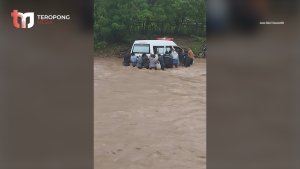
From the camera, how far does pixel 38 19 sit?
2.82 meters

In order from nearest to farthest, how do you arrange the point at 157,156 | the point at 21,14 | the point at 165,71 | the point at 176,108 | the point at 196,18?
the point at 21,14
the point at 157,156
the point at 176,108
the point at 165,71
the point at 196,18

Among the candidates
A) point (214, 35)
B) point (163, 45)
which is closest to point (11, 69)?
point (214, 35)

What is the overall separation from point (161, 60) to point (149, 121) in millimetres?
7491

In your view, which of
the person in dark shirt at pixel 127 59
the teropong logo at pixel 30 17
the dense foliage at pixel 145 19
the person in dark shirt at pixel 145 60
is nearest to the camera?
the teropong logo at pixel 30 17

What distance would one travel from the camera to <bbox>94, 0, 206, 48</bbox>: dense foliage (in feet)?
66.4

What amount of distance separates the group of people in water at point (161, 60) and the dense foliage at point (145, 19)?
550cm

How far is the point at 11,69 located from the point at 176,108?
5.94 metres

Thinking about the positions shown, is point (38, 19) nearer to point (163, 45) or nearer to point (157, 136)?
point (157, 136)

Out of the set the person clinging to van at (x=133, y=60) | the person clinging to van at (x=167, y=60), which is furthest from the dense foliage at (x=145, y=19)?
the person clinging to van at (x=167, y=60)

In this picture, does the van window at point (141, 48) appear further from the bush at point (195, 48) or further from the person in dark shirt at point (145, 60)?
the bush at point (195, 48)

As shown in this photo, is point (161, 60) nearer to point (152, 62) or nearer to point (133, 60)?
point (152, 62)

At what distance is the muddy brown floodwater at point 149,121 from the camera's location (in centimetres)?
484

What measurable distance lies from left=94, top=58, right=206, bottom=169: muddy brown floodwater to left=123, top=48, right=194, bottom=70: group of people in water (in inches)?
24.4

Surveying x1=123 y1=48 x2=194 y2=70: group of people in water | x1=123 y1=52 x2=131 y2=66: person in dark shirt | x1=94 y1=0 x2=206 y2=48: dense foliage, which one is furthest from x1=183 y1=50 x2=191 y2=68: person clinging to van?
x1=94 y1=0 x2=206 y2=48: dense foliage
